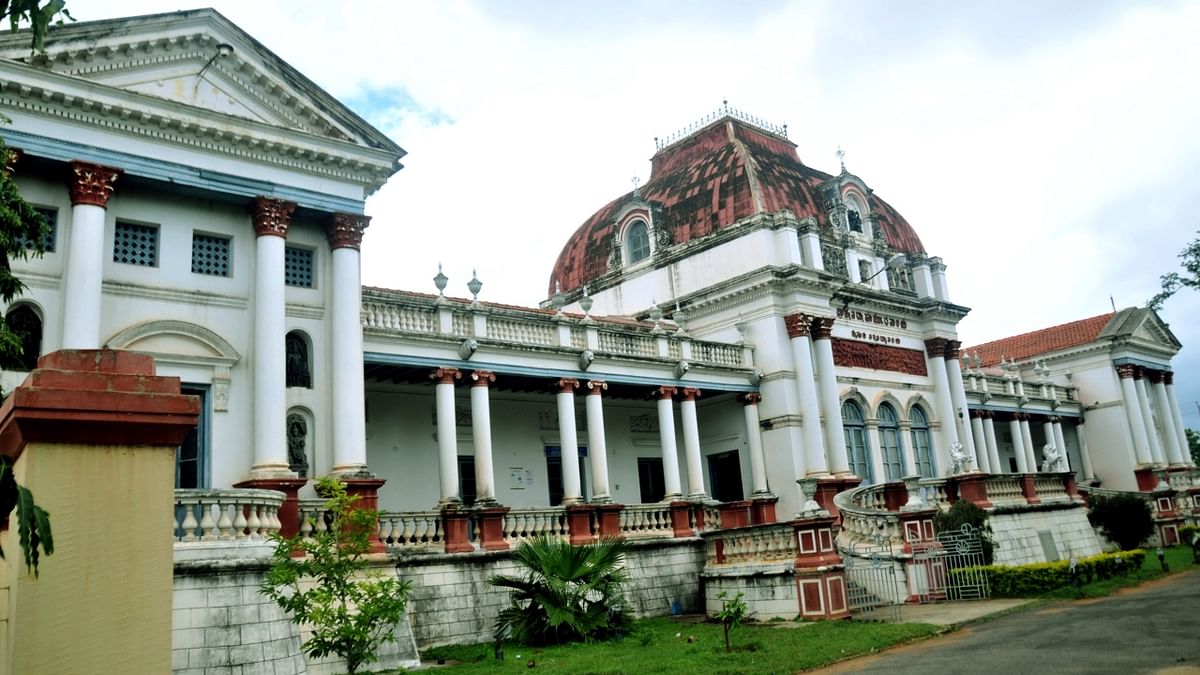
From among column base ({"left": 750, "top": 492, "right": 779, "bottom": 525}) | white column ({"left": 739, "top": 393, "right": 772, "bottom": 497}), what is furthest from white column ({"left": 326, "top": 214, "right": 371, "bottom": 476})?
white column ({"left": 739, "top": 393, "right": 772, "bottom": 497})

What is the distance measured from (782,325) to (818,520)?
1021cm

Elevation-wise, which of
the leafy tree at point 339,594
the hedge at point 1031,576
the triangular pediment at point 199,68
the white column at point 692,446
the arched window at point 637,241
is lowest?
the hedge at point 1031,576

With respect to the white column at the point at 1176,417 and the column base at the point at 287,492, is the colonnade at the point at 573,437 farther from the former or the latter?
the white column at the point at 1176,417

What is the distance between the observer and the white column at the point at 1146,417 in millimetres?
39406

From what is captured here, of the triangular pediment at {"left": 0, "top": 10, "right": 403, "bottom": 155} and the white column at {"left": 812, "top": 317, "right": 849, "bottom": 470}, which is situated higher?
the triangular pediment at {"left": 0, "top": 10, "right": 403, "bottom": 155}

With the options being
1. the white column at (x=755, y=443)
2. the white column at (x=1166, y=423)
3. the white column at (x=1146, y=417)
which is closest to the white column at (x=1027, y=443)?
the white column at (x=1146, y=417)

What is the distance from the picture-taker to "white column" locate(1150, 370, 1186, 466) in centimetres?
4138

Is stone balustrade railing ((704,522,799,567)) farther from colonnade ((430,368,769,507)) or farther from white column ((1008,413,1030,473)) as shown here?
white column ((1008,413,1030,473))

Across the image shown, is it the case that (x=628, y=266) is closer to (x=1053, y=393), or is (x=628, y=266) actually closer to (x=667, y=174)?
(x=667, y=174)

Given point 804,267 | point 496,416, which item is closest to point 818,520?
point 496,416

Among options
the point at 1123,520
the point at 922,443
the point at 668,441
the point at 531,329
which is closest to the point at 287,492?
the point at 531,329

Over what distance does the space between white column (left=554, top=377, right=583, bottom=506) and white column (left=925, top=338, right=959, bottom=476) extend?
14630 millimetres

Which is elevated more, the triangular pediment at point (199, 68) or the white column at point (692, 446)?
the triangular pediment at point (199, 68)

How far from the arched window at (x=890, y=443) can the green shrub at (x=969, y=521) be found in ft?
22.3
